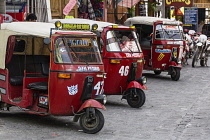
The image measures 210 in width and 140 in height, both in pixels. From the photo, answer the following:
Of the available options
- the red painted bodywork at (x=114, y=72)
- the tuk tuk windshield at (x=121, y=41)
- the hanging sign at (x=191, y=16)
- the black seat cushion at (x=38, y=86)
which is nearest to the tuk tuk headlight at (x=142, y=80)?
the red painted bodywork at (x=114, y=72)

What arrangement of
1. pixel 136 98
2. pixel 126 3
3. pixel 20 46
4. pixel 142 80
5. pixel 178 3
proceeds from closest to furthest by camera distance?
1. pixel 20 46
2. pixel 136 98
3. pixel 142 80
4. pixel 126 3
5. pixel 178 3

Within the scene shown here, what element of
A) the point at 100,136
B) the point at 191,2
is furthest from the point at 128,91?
the point at 191,2

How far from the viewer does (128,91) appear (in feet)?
41.8

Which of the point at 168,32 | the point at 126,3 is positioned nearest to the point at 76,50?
the point at 168,32

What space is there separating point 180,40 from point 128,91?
7.04 meters

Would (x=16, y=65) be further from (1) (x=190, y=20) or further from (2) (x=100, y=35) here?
(1) (x=190, y=20)

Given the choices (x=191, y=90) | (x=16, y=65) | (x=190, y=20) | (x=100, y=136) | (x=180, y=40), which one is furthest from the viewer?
(x=190, y=20)

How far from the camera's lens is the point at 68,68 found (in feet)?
31.4

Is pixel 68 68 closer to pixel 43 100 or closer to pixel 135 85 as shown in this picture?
pixel 43 100

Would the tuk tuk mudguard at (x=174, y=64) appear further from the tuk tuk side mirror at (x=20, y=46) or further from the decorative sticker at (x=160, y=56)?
the tuk tuk side mirror at (x=20, y=46)

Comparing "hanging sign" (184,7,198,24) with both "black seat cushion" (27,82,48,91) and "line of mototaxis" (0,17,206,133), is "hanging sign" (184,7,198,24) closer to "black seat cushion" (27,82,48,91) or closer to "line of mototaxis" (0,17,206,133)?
"line of mototaxis" (0,17,206,133)

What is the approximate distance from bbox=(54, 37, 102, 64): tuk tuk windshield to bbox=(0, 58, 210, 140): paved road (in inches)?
46.0

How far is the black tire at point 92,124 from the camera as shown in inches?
369

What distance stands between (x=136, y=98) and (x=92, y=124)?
131 inches
